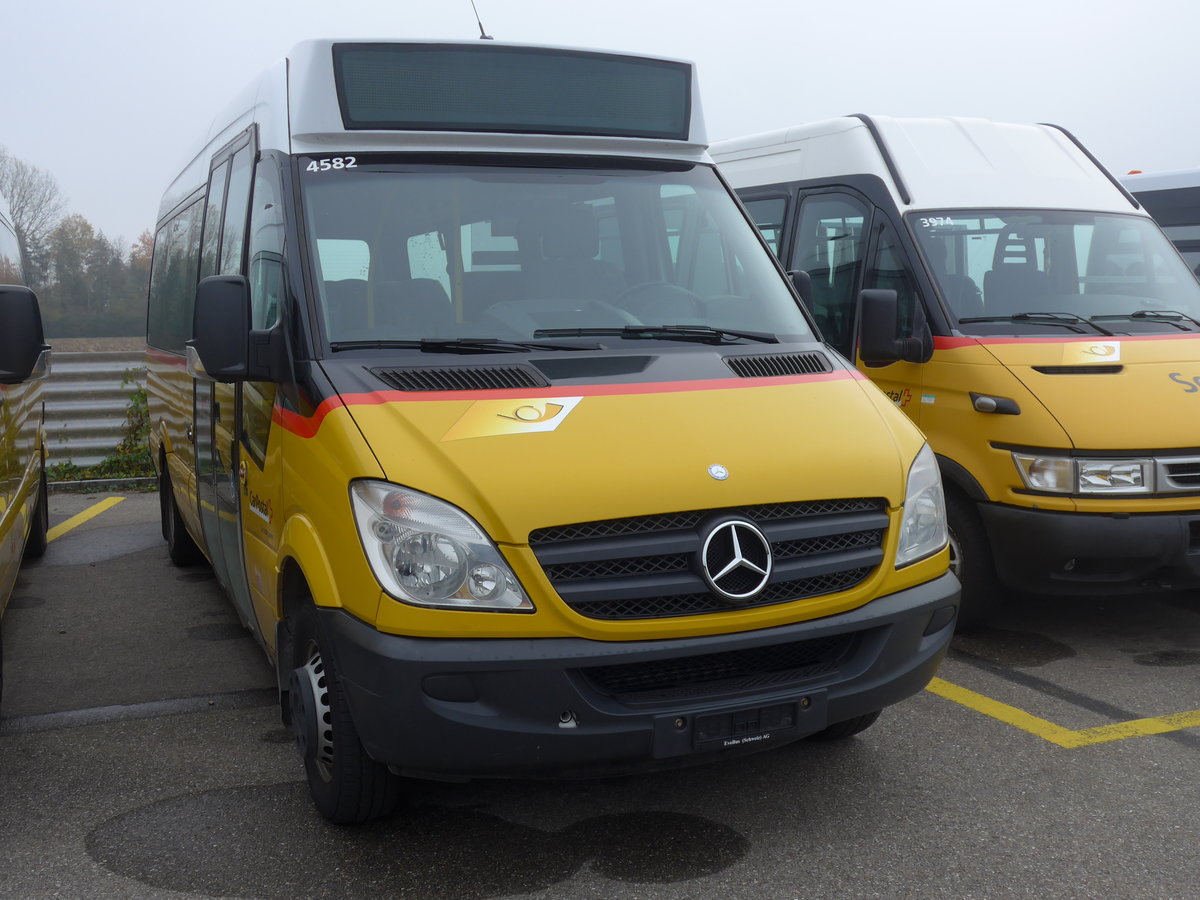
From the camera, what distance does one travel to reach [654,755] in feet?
10.6

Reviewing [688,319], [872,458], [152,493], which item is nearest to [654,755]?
[872,458]

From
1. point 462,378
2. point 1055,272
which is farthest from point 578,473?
point 1055,272

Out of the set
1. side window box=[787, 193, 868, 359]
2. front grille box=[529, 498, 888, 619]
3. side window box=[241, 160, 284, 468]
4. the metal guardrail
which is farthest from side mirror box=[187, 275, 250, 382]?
the metal guardrail

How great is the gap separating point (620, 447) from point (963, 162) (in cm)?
411

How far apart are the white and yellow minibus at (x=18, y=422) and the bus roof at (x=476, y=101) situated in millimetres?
1053

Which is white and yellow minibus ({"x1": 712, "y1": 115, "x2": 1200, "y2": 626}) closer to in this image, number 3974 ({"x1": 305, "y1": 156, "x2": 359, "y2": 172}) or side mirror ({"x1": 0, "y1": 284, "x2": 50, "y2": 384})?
number 3974 ({"x1": 305, "y1": 156, "x2": 359, "y2": 172})

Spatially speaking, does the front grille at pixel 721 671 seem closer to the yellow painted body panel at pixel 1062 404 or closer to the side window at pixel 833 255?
the yellow painted body panel at pixel 1062 404

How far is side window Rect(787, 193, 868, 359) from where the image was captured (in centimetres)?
677

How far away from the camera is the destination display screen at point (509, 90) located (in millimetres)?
4234

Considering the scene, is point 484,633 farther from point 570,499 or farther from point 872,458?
point 872,458

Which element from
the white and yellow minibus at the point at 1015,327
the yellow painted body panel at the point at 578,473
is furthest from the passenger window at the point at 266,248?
the white and yellow minibus at the point at 1015,327

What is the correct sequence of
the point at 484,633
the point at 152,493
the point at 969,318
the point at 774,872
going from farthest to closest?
the point at 152,493 → the point at 969,318 → the point at 774,872 → the point at 484,633

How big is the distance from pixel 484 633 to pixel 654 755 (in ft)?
1.83

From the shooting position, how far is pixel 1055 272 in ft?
20.6
